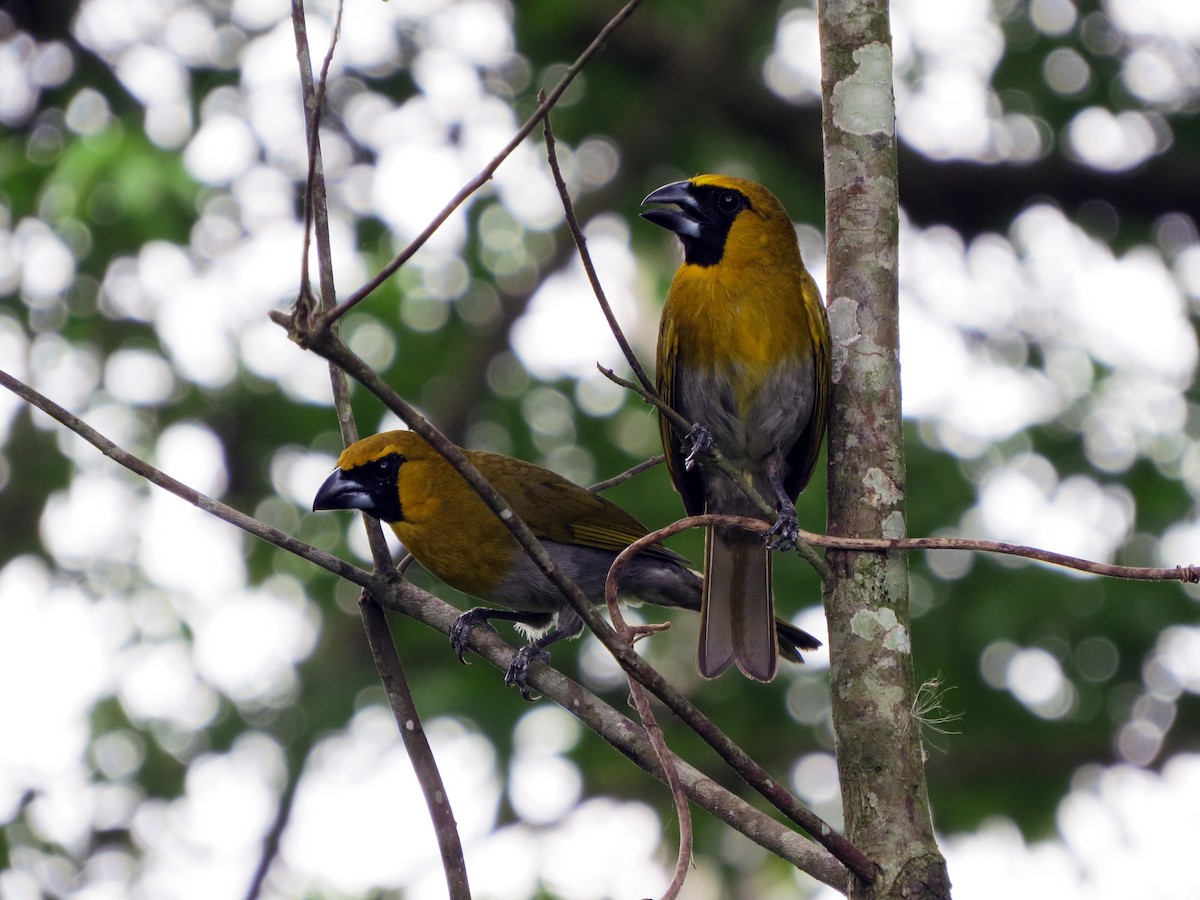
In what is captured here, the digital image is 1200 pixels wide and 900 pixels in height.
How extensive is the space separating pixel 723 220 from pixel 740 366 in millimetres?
436

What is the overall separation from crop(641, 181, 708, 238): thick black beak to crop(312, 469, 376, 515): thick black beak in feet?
3.61

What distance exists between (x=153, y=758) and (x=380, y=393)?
6.17 m

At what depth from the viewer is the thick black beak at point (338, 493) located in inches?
143

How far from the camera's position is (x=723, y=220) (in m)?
3.78

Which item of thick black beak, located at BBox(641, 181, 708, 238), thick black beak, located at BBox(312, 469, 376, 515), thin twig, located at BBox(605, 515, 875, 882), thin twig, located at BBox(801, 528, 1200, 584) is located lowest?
thin twig, located at BBox(605, 515, 875, 882)

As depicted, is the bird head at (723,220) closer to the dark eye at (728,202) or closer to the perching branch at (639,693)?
the dark eye at (728,202)

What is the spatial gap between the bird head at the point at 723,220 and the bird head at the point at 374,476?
969mm

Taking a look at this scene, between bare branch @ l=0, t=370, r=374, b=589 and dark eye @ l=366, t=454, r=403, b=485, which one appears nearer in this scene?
bare branch @ l=0, t=370, r=374, b=589

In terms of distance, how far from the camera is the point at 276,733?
6.73 meters

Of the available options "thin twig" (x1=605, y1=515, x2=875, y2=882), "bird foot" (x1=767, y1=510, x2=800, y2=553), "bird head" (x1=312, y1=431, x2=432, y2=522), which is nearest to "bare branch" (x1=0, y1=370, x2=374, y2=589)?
"thin twig" (x1=605, y1=515, x2=875, y2=882)

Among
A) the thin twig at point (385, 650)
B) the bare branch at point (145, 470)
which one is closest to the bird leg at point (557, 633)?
the thin twig at point (385, 650)

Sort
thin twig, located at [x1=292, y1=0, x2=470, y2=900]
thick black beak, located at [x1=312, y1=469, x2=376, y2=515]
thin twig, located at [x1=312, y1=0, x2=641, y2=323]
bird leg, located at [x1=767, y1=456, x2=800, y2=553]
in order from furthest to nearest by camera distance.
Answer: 1. thick black beak, located at [x1=312, y1=469, x2=376, y2=515]
2. bird leg, located at [x1=767, y1=456, x2=800, y2=553]
3. thin twig, located at [x1=292, y1=0, x2=470, y2=900]
4. thin twig, located at [x1=312, y1=0, x2=641, y2=323]

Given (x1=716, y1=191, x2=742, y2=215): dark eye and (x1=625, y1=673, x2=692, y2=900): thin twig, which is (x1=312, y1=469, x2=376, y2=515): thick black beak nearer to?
(x1=716, y1=191, x2=742, y2=215): dark eye

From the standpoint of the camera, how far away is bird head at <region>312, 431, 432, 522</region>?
3.66 m
